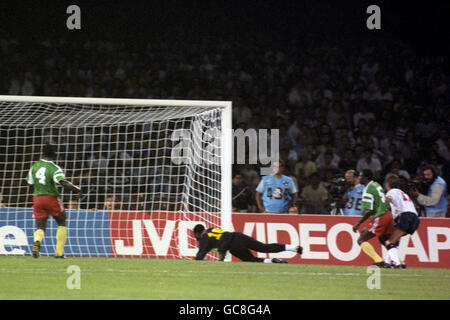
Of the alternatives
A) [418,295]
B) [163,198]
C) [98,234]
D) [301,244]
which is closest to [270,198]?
[301,244]

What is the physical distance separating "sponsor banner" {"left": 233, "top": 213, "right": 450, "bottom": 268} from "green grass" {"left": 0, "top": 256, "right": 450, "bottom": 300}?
5.23 ft

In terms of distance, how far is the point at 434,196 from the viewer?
44.2 feet

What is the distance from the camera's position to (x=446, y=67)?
1912 centimetres

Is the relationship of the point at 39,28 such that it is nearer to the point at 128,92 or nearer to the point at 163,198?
the point at 128,92

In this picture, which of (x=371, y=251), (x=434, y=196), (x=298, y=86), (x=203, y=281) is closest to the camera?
(x=203, y=281)

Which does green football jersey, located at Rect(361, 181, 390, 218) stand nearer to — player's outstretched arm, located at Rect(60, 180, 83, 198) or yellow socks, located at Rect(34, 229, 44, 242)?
player's outstretched arm, located at Rect(60, 180, 83, 198)

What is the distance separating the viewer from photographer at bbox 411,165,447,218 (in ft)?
44.0

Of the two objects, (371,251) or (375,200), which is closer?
(375,200)

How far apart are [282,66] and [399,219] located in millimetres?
7412

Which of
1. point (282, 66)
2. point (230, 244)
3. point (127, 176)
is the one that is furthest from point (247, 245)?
point (282, 66)

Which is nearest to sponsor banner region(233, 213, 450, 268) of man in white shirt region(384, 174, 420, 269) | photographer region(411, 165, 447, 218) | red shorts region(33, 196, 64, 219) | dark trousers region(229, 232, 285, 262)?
photographer region(411, 165, 447, 218)

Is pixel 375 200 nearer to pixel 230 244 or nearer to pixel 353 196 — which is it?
pixel 353 196

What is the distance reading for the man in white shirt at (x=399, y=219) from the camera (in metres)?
11.8

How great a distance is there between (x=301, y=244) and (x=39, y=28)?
859 cm
